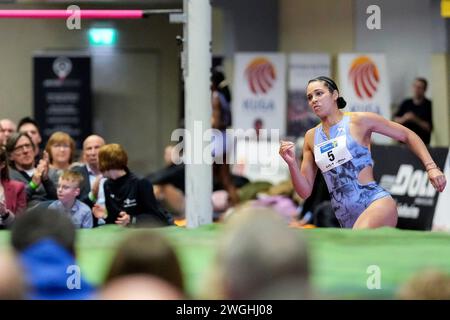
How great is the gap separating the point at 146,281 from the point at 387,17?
39.7 feet

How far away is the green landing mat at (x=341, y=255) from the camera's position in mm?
4797

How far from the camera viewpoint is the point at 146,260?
359 cm

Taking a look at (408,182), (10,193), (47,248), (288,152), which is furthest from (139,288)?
(408,182)

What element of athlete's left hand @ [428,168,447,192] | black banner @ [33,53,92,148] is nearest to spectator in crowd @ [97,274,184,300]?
→ athlete's left hand @ [428,168,447,192]

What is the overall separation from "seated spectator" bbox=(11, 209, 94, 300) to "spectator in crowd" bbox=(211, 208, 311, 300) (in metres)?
0.69

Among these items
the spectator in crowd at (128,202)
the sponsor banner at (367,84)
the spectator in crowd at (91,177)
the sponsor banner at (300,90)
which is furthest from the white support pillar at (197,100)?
the sponsor banner at (300,90)

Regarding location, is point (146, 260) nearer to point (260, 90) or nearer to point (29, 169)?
point (29, 169)

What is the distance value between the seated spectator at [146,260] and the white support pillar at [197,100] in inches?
174

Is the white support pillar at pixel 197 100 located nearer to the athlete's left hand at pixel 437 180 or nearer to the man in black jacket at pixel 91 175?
the man in black jacket at pixel 91 175

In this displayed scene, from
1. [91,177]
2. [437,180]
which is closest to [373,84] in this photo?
[91,177]

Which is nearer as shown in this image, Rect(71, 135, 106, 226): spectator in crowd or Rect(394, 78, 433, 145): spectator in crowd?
Rect(71, 135, 106, 226): spectator in crowd

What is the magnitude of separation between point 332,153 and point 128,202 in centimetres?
155

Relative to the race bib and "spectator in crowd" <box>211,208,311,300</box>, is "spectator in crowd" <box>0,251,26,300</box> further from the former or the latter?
the race bib

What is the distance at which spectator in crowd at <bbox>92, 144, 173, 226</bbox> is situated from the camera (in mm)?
7992
